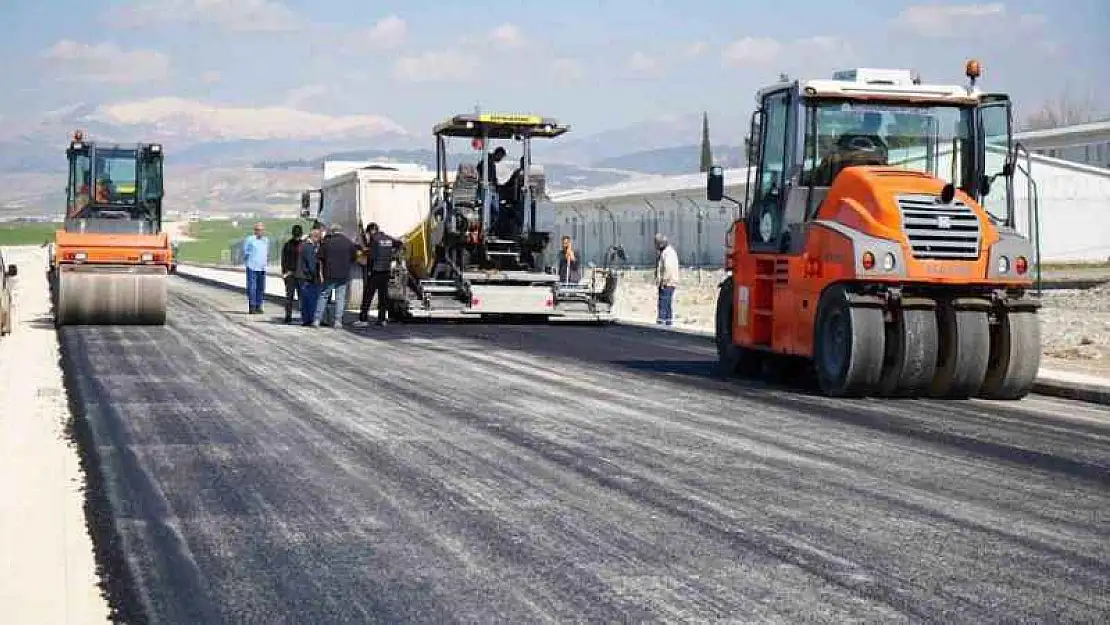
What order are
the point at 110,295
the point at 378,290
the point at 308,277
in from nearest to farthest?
the point at 110,295 < the point at 308,277 < the point at 378,290

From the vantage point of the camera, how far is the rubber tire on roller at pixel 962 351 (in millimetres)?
14320

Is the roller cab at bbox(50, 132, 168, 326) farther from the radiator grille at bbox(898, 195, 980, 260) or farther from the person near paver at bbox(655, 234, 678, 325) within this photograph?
the radiator grille at bbox(898, 195, 980, 260)

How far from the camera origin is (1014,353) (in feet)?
47.4

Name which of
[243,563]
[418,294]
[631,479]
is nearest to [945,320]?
[631,479]

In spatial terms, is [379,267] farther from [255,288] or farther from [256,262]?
[255,288]

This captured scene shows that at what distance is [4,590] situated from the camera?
673 cm

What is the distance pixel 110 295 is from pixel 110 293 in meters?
0.03

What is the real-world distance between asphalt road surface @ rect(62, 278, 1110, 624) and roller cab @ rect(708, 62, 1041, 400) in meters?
0.55

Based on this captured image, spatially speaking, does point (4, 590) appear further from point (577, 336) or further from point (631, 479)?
point (577, 336)

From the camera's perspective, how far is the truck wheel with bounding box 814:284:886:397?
46.4 feet

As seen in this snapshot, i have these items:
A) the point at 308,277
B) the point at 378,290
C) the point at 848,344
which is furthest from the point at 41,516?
the point at 378,290

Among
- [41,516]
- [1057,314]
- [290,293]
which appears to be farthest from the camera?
[1057,314]

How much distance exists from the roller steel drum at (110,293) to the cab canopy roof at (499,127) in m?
5.42

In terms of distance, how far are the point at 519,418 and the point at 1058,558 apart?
19.5 ft
